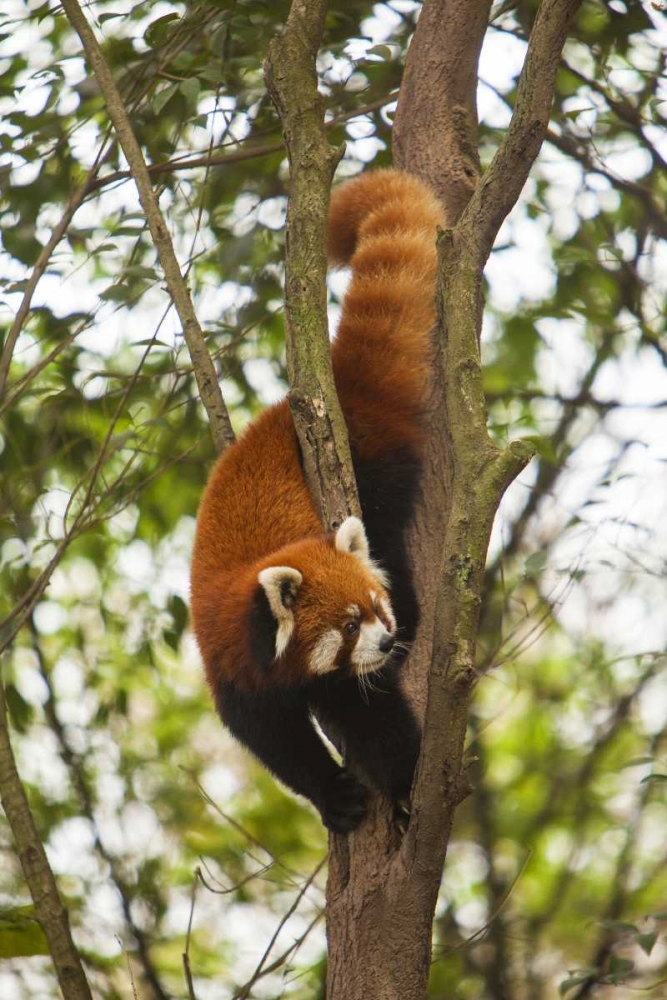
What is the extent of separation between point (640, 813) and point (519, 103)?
11.9 feet

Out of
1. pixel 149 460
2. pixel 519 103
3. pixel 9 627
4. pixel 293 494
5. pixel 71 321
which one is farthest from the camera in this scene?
pixel 149 460

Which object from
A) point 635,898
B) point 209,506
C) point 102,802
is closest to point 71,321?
point 209,506

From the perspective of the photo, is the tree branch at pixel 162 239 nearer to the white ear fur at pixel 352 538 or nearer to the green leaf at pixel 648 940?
the white ear fur at pixel 352 538

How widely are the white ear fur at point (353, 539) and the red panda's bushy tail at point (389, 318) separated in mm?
559

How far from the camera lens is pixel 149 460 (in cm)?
428

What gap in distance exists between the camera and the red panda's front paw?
2.60 m

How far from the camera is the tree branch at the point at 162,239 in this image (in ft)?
9.62

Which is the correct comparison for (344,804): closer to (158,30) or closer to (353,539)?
(353,539)

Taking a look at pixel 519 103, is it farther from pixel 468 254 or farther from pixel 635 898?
pixel 635 898

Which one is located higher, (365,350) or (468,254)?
(365,350)

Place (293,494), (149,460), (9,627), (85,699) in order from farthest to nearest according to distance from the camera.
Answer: (85,699)
(149,460)
(9,627)
(293,494)

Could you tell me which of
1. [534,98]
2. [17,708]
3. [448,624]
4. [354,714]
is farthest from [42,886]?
[534,98]

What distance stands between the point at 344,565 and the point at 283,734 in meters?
0.58

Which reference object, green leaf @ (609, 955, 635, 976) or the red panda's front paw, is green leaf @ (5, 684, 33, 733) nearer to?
the red panda's front paw
